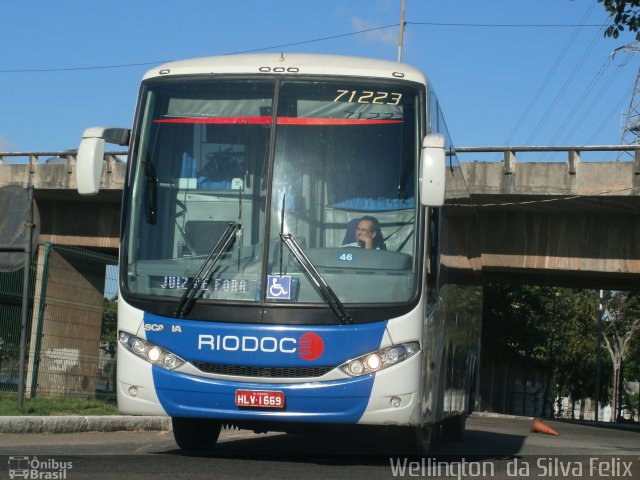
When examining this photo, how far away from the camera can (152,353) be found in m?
9.00

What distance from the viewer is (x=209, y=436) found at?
1083cm

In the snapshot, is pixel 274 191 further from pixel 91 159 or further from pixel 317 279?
pixel 91 159

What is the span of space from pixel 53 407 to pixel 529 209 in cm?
1403

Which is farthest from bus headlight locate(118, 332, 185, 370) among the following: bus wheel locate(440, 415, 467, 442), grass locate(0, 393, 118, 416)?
bus wheel locate(440, 415, 467, 442)

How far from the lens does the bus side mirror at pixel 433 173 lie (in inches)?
342

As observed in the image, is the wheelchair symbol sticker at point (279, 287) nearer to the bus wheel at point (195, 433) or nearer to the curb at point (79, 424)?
the bus wheel at point (195, 433)

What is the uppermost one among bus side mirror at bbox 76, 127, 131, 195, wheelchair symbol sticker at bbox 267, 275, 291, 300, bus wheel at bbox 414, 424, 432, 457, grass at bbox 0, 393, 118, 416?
bus side mirror at bbox 76, 127, 131, 195

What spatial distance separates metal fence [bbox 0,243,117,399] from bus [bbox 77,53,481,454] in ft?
23.9

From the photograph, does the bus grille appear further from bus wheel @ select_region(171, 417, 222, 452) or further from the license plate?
bus wheel @ select_region(171, 417, 222, 452)

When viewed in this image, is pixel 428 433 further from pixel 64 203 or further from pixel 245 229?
pixel 64 203

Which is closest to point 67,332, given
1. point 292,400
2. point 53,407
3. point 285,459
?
point 53,407

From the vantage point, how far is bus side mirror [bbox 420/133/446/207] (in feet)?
28.5

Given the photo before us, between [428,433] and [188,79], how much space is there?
3821 mm

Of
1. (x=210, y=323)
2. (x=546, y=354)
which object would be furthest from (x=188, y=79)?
(x=546, y=354)
